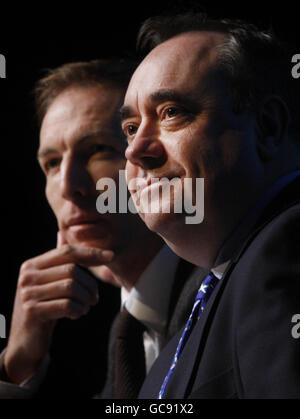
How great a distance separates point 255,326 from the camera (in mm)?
741

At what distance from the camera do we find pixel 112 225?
168cm

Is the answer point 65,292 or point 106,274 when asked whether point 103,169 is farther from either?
point 106,274

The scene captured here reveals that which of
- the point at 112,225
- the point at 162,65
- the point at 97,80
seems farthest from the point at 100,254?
the point at 162,65

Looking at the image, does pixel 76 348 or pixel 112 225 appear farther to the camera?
pixel 76 348

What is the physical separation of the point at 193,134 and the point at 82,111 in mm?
772

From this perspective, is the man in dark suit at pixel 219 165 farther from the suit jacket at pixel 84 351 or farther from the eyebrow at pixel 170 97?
the suit jacket at pixel 84 351

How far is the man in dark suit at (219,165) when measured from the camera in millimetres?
811

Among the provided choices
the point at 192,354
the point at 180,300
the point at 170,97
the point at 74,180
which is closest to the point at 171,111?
the point at 170,97

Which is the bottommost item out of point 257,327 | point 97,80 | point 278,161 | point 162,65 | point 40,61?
point 257,327

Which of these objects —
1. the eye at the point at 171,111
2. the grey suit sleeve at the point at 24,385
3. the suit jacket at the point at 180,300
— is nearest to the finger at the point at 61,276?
the suit jacket at the point at 180,300

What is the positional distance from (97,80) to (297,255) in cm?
118

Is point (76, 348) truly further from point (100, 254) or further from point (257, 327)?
point (257, 327)

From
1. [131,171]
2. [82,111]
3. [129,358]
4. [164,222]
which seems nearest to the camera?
[164,222]

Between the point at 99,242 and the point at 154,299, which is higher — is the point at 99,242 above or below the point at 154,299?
above
